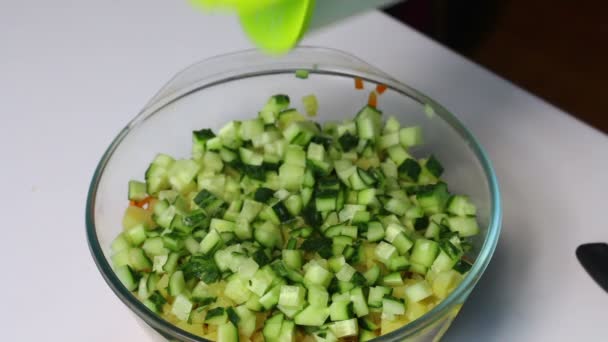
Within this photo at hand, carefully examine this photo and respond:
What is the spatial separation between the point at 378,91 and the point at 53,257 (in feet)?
1.56

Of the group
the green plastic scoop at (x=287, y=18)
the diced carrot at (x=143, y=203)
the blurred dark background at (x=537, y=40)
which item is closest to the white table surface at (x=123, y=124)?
the diced carrot at (x=143, y=203)

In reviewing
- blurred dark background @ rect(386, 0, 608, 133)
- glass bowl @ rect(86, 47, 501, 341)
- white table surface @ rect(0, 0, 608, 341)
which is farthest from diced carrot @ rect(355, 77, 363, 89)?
blurred dark background @ rect(386, 0, 608, 133)

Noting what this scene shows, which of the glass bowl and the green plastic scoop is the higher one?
the green plastic scoop

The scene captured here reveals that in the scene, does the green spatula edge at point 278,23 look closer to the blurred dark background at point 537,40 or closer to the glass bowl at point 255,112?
the glass bowl at point 255,112

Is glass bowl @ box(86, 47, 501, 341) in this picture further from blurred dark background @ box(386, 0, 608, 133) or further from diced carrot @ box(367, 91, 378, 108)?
blurred dark background @ box(386, 0, 608, 133)

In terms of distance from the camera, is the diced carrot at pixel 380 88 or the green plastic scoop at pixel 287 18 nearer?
the green plastic scoop at pixel 287 18

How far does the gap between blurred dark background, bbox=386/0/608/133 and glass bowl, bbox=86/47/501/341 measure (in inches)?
36.6

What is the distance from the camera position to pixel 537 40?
6.93 feet

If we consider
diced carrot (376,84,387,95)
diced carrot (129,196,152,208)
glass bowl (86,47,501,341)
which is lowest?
diced carrot (129,196,152,208)

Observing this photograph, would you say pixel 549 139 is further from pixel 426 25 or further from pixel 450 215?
pixel 426 25

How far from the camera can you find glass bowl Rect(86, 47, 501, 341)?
0.85 meters

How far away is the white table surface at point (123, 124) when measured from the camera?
0.86 m

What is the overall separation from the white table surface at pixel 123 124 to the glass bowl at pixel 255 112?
0.37 ft

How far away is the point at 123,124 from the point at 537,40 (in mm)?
1411
